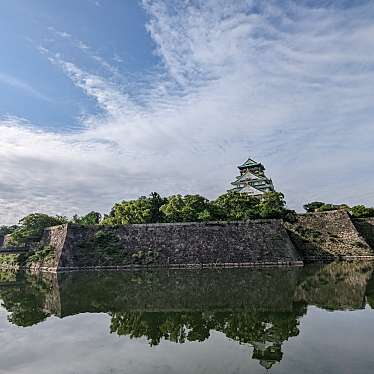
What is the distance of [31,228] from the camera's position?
144 feet

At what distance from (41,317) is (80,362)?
21.5 ft

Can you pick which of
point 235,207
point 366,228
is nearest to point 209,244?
point 235,207

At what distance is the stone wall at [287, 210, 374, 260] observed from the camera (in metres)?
35.2

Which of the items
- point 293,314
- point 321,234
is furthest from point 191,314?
point 321,234

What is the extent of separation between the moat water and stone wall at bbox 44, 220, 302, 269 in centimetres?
1301

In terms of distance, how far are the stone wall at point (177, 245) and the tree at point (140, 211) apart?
6.78 meters

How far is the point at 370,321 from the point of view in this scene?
11523 mm

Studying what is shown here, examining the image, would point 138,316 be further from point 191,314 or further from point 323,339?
point 323,339

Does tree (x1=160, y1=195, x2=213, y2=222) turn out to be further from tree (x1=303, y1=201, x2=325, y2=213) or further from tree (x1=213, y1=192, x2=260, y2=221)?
tree (x1=303, y1=201, x2=325, y2=213)

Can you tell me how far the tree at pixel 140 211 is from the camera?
44.2 m

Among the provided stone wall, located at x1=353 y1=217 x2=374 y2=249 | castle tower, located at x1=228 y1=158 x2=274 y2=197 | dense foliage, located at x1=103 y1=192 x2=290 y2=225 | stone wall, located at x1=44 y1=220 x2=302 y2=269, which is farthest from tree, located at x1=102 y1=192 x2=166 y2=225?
stone wall, located at x1=353 y1=217 x2=374 y2=249

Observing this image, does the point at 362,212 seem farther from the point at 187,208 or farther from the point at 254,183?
the point at 187,208

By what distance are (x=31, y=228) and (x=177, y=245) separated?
1877cm

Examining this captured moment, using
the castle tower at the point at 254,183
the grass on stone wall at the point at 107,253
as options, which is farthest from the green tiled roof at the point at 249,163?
the grass on stone wall at the point at 107,253
